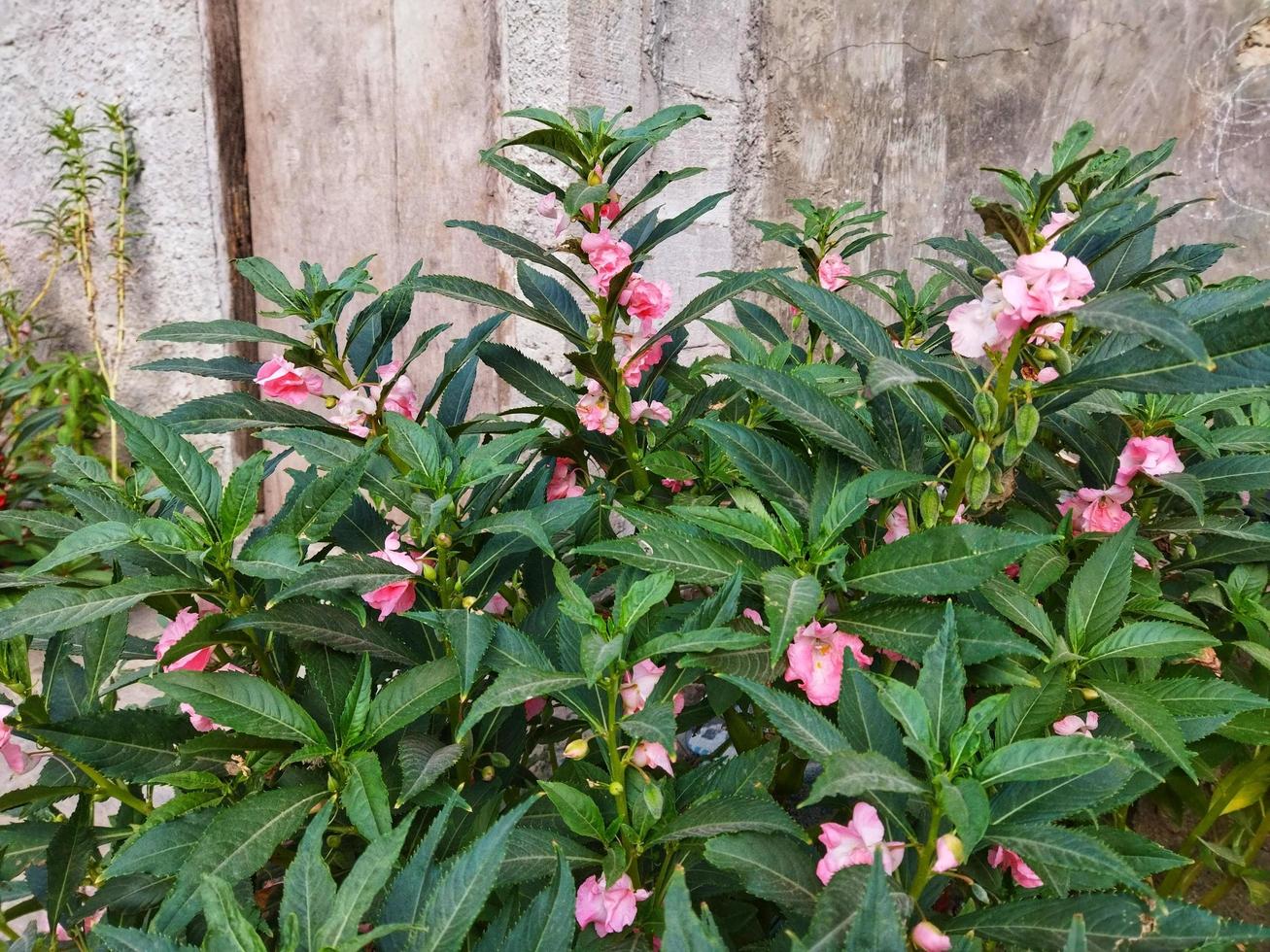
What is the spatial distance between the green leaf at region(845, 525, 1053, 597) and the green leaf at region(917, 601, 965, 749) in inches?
2.5

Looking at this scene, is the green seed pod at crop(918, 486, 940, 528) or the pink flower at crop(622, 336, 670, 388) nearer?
the green seed pod at crop(918, 486, 940, 528)

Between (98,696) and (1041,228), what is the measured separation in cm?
129

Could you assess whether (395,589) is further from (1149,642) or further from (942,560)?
(1149,642)

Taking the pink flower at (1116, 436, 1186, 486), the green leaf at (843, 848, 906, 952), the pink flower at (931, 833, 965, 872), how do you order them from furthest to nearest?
the pink flower at (1116, 436, 1186, 486), the pink flower at (931, 833, 965, 872), the green leaf at (843, 848, 906, 952)

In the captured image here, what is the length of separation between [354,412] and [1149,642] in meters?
1.00

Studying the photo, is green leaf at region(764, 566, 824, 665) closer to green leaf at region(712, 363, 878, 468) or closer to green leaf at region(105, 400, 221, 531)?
green leaf at region(712, 363, 878, 468)

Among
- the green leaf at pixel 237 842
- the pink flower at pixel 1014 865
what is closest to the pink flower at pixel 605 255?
the green leaf at pixel 237 842

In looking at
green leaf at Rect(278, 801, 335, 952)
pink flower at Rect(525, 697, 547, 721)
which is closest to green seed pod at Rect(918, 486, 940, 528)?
pink flower at Rect(525, 697, 547, 721)

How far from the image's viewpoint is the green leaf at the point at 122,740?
3.00ft

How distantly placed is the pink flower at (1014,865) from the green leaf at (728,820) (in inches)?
9.4

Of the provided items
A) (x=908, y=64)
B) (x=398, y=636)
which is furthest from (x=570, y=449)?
(x=908, y=64)

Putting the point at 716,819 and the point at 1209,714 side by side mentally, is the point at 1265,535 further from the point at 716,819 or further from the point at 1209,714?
the point at 716,819

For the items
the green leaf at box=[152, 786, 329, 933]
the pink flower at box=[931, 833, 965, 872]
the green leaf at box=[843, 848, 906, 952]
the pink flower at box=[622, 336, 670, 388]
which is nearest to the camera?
the green leaf at box=[843, 848, 906, 952]

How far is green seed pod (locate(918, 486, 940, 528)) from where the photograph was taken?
38.1 inches
